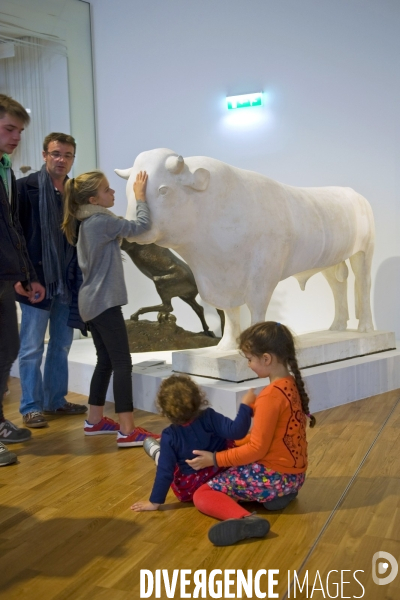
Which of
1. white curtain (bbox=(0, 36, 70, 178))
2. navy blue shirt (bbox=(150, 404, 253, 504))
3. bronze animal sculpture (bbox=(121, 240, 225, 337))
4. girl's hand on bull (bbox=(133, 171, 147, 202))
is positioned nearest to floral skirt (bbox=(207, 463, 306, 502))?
navy blue shirt (bbox=(150, 404, 253, 504))

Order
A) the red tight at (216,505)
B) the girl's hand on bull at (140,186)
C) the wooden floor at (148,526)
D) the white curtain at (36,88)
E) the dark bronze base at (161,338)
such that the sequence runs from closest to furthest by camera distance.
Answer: the wooden floor at (148,526) → the red tight at (216,505) → the girl's hand on bull at (140,186) → the dark bronze base at (161,338) → the white curtain at (36,88)

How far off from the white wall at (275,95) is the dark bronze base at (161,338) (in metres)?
0.98

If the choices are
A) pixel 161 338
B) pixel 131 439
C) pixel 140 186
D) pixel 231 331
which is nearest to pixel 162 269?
pixel 161 338

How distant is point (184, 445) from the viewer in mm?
2387

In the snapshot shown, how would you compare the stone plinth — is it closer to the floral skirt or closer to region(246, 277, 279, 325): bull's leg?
region(246, 277, 279, 325): bull's leg

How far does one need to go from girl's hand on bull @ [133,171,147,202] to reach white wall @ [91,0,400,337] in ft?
7.84

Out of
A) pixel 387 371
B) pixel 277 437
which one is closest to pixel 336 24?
pixel 387 371

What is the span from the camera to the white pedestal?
3527mm

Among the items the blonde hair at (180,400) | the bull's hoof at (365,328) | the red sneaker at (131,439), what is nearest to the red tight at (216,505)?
the blonde hair at (180,400)

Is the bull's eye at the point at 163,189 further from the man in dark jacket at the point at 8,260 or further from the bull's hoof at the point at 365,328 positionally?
the bull's hoof at the point at 365,328

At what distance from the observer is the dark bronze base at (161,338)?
16.1 feet

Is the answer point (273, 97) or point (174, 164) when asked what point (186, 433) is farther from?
point (273, 97)

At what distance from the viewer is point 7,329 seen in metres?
2.84

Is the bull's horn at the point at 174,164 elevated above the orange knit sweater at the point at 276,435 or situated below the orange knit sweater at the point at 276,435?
above
